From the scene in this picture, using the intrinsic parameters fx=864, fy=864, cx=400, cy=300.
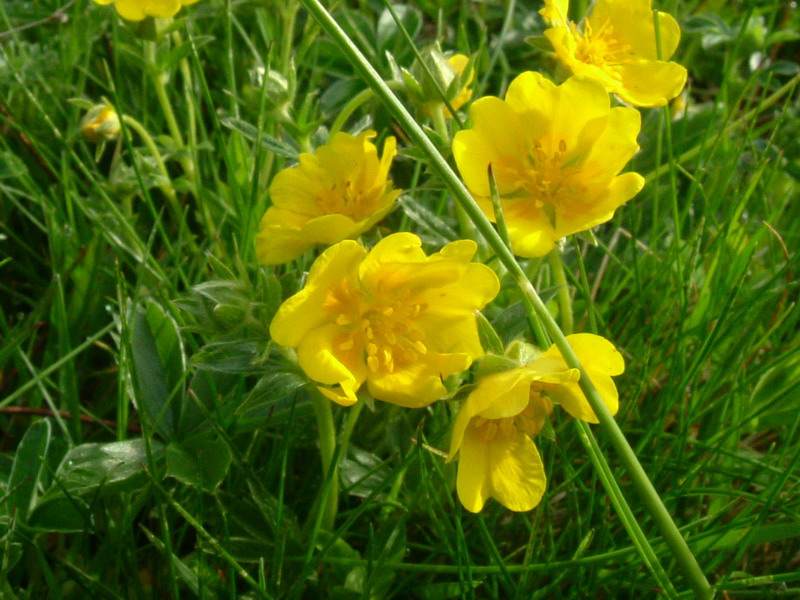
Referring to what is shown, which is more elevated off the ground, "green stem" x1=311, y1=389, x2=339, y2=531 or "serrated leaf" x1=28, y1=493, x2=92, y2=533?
"green stem" x1=311, y1=389, x2=339, y2=531

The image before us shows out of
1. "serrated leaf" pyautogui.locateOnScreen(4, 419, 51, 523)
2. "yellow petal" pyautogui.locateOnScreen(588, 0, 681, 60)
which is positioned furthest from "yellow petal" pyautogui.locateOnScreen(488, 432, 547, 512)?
"yellow petal" pyautogui.locateOnScreen(588, 0, 681, 60)

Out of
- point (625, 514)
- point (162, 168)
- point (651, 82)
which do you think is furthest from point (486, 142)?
point (162, 168)

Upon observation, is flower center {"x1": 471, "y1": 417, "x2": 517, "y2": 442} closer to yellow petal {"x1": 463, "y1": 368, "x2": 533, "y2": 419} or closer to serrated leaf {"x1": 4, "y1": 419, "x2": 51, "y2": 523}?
yellow petal {"x1": 463, "y1": 368, "x2": 533, "y2": 419}

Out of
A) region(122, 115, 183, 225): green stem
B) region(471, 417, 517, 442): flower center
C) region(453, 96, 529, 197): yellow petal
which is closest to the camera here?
region(471, 417, 517, 442): flower center

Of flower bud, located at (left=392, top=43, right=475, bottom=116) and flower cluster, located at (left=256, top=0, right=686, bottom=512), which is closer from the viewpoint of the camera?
flower cluster, located at (left=256, top=0, right=686, bottom=512)

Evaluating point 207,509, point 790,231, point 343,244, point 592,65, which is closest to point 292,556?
point 207,509

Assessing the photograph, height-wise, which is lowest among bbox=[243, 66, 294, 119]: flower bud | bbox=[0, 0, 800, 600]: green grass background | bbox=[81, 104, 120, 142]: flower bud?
bbox=[0, 0, 800, 600]: green grass background
